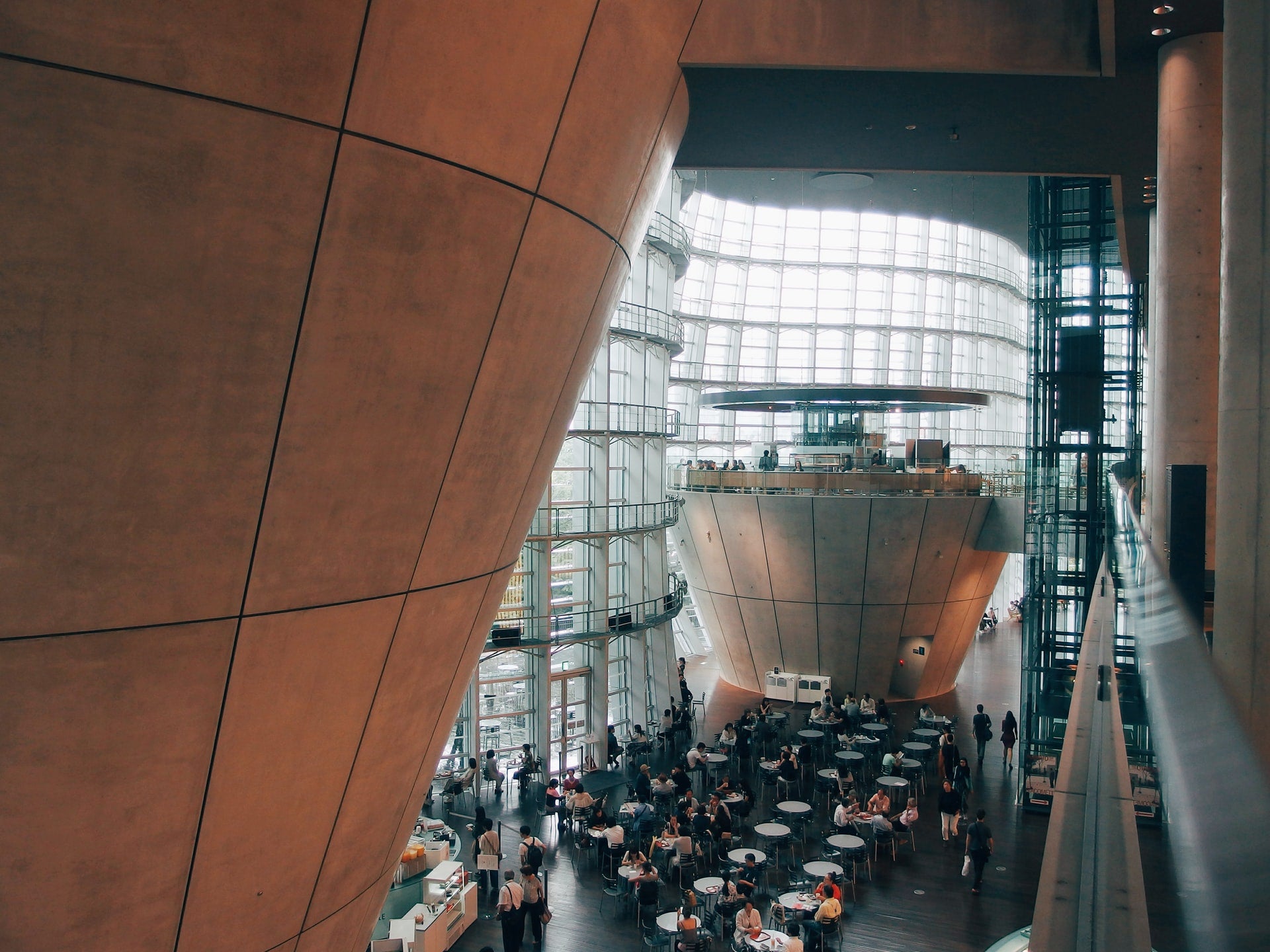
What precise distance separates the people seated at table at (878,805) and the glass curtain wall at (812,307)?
24.9 metres

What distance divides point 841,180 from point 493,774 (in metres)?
24.2

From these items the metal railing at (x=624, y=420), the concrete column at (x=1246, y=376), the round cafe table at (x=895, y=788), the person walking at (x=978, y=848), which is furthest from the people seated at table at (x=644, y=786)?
the concrete column at (x=1246, y=376)

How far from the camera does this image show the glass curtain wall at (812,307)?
136 ft

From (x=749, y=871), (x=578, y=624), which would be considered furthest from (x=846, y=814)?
Answer: (x=578, y=624)

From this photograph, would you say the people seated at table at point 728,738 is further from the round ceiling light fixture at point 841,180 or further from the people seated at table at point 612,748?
the round ceiling light fixture at point 841,180

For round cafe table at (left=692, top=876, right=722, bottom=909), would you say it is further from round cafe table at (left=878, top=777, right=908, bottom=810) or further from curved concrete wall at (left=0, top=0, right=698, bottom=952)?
curved concrete wall at (left=0, top=0, right=698, bottom=952)

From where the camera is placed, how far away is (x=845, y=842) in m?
14.6

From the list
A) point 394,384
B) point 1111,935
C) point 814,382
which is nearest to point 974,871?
point 1111,935

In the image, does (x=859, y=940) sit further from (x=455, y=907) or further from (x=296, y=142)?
(x=296, y=142)

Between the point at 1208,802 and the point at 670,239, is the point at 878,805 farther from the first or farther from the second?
the point at 670,239

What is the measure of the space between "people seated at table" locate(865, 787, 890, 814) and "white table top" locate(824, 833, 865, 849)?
1.78 metres

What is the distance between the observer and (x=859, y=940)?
1276cm

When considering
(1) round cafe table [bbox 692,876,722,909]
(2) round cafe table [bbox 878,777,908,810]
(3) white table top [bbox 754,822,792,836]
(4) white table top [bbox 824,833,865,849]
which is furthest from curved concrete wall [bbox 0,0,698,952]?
(2) round cafe table [bbox 878,777,908,810]

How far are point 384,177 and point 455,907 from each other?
12276 millimetres
